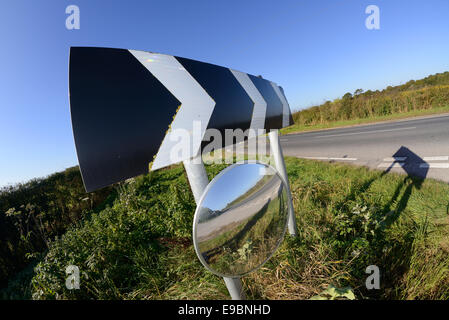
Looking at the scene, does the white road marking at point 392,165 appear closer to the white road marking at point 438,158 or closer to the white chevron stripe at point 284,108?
the white road marking at point 438,158

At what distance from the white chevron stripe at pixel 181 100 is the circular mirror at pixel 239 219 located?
0.64 ft

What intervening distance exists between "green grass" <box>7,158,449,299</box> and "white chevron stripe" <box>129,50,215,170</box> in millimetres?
1703

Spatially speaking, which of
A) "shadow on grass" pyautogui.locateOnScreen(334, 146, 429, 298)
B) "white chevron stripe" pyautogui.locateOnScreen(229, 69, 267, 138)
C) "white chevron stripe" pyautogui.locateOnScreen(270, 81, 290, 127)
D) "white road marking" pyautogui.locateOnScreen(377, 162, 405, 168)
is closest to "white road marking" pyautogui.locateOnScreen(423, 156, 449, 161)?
"white road marking" pyautogui.locateOnScreen(377, 162, 405, 168)

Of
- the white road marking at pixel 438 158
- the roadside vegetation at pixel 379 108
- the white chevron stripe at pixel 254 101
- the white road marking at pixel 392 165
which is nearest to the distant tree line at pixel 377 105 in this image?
the roadside vegetation at pixel 379 108

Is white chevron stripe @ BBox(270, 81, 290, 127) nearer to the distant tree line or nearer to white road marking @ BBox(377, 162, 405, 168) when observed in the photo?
white road marking @ BBox(377, 162, 405, 168)

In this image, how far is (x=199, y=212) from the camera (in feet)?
2.03

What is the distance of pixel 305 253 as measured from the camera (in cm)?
199

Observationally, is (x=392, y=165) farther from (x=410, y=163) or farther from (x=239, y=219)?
(x=239, y=219)

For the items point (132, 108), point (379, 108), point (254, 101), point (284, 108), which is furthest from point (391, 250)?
point (379, 108)

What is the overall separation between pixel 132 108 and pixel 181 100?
0.68 feet

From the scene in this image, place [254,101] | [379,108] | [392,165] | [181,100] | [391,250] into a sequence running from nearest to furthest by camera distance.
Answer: [181,100] → [254,101] → [391,250] → [392,165] → [379,108]
